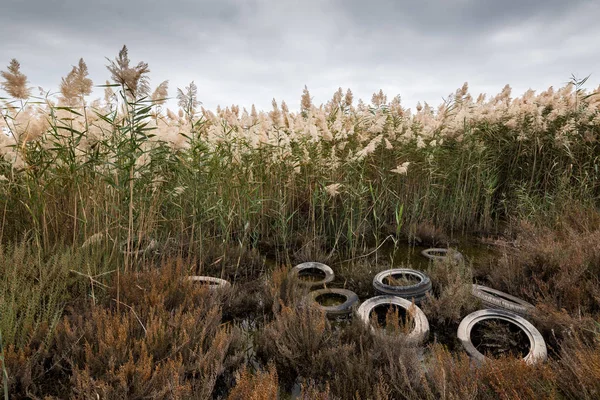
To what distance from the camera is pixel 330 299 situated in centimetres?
331

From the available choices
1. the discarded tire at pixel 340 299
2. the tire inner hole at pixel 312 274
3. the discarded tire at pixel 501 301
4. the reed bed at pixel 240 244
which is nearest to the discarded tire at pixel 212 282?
the reed bed at pixel 240 244

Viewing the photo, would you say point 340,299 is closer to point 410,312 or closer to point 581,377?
point 410,312

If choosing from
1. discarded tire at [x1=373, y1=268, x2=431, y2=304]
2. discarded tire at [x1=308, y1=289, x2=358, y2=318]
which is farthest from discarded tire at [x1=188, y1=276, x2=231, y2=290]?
discarded tire at [x1=373, y1=268, x2=431, y2=304]

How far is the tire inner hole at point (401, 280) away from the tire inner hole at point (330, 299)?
1.51ft

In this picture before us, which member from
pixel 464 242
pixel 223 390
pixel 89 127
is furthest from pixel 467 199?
pixel 89 127

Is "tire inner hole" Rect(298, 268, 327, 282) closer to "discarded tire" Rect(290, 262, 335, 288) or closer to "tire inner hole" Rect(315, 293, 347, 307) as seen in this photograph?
"discarded tire" Rect(290, 262, 335, 288)

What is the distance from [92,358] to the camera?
1.85 m

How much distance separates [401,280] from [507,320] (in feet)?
3.01

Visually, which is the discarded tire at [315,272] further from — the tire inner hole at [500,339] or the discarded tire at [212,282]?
the tire inner hole at [500,339]

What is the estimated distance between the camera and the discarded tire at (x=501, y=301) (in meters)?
2.82

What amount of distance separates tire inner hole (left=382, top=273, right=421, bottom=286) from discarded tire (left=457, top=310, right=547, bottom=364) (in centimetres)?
67

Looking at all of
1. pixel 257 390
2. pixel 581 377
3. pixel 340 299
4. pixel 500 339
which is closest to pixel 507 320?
pixel 500 339

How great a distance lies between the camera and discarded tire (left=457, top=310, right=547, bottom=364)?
2.21m

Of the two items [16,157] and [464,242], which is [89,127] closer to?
[16,157]
